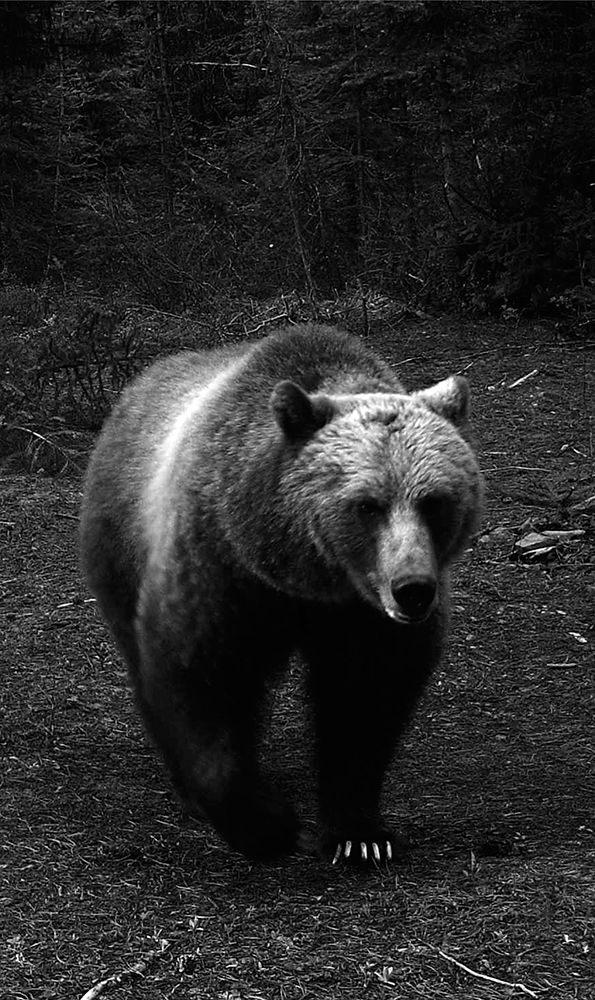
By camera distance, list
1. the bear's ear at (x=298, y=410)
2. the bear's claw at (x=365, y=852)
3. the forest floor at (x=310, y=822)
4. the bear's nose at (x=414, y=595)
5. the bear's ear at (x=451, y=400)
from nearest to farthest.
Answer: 1. the forest floor at (x=310, y=822)
2. the bear's nose at (x=414, y=595)
3. the bear's ear at (x=298, y=410)
4. the bear's ear at (x=451, y=400)
5. the bear's claw at (x=365, y=852)

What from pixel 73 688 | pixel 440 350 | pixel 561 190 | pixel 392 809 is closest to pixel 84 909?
pixel 392 809

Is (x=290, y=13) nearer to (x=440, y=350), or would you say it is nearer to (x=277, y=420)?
(x=440, y=350)

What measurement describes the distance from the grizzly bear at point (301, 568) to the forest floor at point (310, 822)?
0.29 metres

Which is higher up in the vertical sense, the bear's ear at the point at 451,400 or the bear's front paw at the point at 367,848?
the bear's ear at the point at 451,400

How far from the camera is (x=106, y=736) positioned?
5.46 m

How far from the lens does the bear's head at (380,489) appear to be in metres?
3.74

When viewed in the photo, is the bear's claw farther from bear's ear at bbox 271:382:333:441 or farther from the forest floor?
bear's ear at bbox 271:382:333:441

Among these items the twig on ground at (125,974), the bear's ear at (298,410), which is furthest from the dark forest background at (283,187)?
the twig on ground at (125,974)

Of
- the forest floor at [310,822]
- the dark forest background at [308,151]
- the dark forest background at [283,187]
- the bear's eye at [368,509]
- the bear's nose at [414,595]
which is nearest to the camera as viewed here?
the forest floor at [310,822]

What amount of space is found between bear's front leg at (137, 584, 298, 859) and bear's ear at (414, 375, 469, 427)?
88 cm

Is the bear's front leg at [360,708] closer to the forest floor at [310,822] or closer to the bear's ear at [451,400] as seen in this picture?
the forest floor at [310,822]

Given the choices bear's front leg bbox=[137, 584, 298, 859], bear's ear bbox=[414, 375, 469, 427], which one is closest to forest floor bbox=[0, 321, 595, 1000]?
bear's front leg bbox=[137, 584, 298, 859]

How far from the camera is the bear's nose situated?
12.0 feet

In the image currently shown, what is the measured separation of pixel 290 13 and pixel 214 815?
16.9 m
